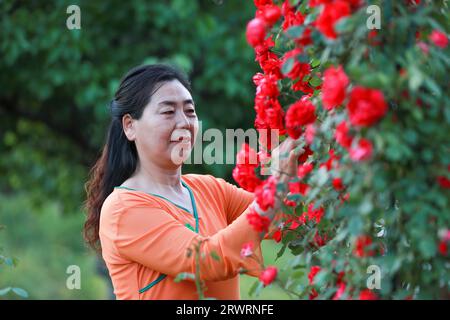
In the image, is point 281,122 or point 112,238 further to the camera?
point 112,238

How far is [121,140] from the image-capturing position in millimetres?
2748

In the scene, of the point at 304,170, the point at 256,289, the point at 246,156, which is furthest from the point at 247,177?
the point at 256,289

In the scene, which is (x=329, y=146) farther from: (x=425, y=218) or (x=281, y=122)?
(x=425, y=218)

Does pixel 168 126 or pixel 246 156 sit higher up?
pixel 168 126

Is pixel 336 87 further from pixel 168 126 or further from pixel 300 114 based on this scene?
pixel 168 126

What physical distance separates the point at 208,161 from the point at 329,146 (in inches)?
144

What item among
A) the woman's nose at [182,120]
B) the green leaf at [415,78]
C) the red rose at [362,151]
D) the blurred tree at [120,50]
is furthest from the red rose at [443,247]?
the blurred tree at [120,50]

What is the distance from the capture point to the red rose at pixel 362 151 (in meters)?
1.61

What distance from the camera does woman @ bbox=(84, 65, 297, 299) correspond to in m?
2.19

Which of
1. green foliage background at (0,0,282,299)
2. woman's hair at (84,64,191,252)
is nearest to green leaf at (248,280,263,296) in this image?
woman's hair at (84,64,191,252)

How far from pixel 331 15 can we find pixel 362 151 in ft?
1.05
